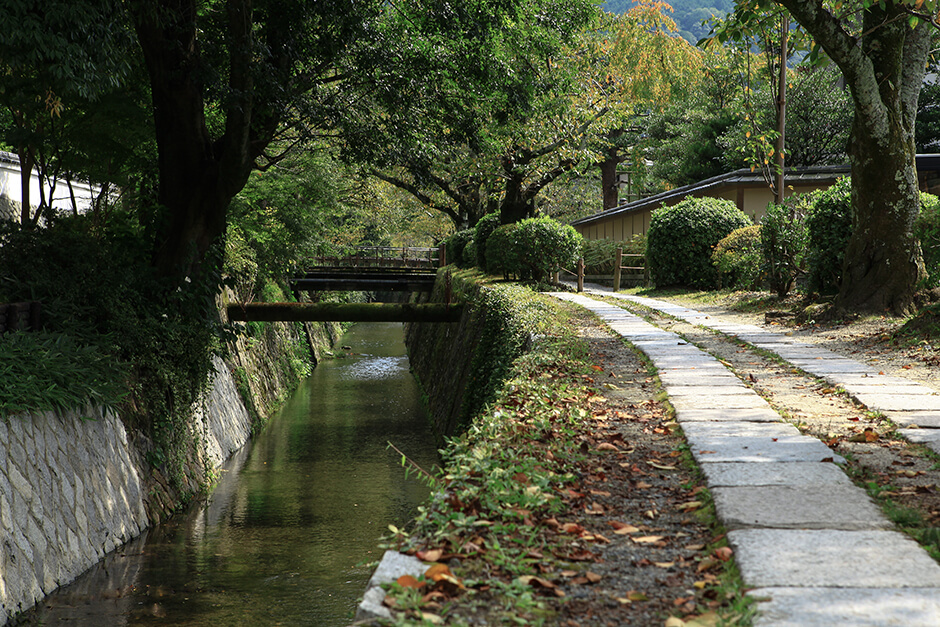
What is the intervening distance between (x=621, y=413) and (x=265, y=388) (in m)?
14.0

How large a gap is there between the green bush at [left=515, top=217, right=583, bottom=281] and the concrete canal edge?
9.85 metres

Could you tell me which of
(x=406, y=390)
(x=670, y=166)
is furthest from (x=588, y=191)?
(x=406, y=390)

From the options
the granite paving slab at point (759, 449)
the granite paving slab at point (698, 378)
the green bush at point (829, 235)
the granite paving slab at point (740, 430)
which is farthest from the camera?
the green bush at point (829, 235)

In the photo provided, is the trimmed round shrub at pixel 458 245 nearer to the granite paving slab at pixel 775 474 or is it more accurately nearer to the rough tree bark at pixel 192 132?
the rough tree bark at pixel 192 132

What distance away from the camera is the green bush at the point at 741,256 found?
663 inches

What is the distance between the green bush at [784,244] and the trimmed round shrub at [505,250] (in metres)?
6.10

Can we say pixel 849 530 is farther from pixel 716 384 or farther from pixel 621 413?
pixel 716 384

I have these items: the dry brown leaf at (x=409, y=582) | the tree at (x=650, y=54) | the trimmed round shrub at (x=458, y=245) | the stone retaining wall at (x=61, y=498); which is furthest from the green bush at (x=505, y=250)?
the dry brown leaf at (x=409, y=582)

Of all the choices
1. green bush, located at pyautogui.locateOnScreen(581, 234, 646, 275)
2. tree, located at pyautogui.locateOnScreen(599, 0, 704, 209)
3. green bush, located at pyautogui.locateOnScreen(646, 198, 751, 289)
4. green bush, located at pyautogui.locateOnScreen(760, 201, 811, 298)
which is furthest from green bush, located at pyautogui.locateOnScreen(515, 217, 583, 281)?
tree, located at pyautogui.locateOnScreen(599, 0, 704, 209)

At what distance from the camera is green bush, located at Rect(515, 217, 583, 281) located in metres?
18.8

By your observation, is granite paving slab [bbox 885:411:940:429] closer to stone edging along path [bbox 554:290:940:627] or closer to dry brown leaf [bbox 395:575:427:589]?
stone edging along path [bbox 554:290:940:627]

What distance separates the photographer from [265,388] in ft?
59.9

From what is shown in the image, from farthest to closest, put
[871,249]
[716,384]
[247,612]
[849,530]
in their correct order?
[871,249]
[247,612]
[716,384]
[849,530]

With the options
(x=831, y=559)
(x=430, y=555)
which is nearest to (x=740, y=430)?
(x=831, y=559)
